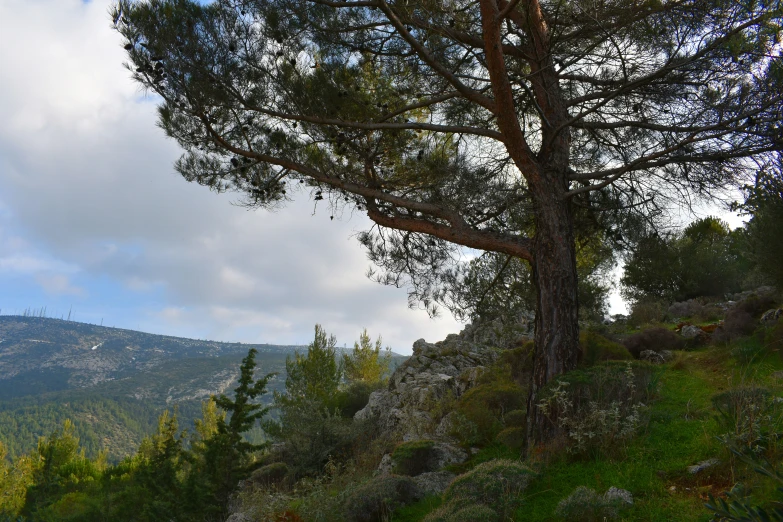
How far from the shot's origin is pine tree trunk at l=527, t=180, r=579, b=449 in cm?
609

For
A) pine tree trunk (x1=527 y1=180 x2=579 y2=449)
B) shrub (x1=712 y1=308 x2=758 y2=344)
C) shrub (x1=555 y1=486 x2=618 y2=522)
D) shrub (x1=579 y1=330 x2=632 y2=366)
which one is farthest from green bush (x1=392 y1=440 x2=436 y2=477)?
shrub (x1=712 y1=308 x2=758 y2=344)

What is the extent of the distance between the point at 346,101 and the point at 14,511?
1289 inches

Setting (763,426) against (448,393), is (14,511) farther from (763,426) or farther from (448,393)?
(763,426)

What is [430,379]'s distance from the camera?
12281mm

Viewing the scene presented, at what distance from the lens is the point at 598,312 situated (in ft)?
55.3

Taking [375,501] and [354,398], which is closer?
[375,501]

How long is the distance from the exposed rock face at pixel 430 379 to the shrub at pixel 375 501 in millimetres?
2911

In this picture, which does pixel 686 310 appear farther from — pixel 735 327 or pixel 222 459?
pixel 222 459

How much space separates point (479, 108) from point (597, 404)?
5208 millimetres

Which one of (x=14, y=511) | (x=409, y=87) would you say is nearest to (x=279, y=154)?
(x=409, y=87)

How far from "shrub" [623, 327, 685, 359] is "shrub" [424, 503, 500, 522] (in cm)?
791

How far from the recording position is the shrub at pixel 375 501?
534cm

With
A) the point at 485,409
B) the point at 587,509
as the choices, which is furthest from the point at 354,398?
the point at 587,509

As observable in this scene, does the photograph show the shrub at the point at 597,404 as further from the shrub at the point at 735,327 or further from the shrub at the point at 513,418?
the shrub at the point at 735,327
